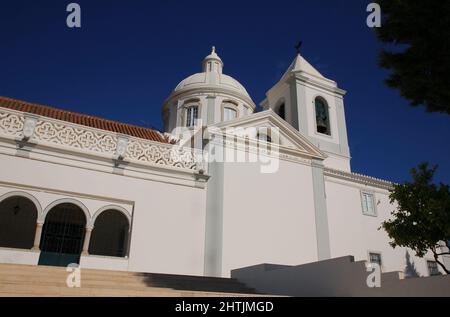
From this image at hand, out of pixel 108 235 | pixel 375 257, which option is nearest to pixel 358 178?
pixel 375 257

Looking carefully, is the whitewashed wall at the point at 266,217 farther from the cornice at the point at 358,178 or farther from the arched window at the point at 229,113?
the arched window at the point at 229,113

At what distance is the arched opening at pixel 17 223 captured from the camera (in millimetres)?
12703

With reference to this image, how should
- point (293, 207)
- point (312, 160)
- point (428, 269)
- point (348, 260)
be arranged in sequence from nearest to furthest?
point (348, 260)
point (293, 207)
point (312, 160)
point (428, 269)

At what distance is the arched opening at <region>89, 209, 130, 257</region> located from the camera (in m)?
14.1

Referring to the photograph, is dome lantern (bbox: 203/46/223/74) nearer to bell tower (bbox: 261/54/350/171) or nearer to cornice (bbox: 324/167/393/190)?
bell tower (bbox: 261/54/350/171)

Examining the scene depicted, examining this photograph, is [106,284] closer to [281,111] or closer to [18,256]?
[18,256]

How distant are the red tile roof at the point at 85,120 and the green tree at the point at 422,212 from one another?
429 inches

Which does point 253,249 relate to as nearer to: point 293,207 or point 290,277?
point 293,207

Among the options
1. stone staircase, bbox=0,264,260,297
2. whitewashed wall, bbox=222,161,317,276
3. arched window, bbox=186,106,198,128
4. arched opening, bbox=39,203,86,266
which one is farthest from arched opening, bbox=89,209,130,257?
arched window, bbox=186,106,198,128

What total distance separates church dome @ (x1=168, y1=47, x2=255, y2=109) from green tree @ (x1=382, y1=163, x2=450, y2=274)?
1528cm

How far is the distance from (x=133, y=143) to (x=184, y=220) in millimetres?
3562
